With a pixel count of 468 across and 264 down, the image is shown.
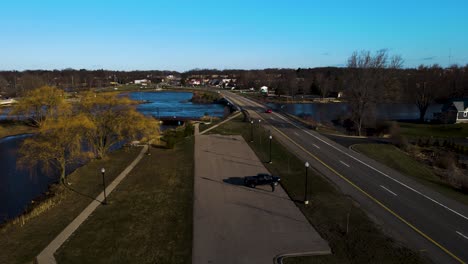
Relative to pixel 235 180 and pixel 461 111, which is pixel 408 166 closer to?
pixel 235 180

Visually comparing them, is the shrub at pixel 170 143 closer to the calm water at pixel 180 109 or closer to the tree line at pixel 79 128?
the tree line at pixel 79 128

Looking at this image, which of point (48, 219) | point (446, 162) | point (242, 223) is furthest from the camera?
point (446, 162)

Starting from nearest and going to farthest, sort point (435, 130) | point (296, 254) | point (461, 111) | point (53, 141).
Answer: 1. point (296, 254)
2. point (53, 141)
3. point (435, 130)
4. point (461, 111)

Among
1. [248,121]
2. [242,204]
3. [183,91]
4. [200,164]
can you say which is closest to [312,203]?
[242,204]

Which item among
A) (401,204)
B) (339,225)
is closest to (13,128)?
(339,225)

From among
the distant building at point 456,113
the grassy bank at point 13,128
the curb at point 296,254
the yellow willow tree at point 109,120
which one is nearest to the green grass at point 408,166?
the curb at point 296,254

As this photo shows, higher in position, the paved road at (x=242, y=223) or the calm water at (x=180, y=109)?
the calm water at (x=180, y=109)
